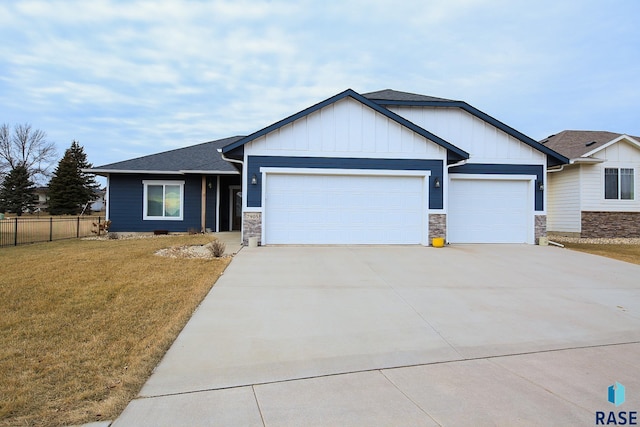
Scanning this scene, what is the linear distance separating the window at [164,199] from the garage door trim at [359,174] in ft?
22.4

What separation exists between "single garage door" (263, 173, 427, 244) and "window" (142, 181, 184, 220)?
6.94m

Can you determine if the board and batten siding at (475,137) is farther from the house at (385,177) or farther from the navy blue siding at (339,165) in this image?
the navy blue siding at (339,165)

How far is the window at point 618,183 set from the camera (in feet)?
57.3

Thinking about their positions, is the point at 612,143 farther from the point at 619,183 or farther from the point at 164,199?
the point at 164,199

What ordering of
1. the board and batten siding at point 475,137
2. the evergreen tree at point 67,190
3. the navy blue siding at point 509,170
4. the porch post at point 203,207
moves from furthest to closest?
the evergreen tree at point 67,190, the porch post at point 203,207, the board and batten siding at point 475,137, the navy blue siding at point 509,170

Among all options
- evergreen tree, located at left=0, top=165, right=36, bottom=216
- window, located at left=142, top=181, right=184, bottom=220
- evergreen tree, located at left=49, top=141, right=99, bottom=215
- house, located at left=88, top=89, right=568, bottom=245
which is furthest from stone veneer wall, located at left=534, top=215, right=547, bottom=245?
evergreen tree, located at left=0, top=165, right=36, bottom=216

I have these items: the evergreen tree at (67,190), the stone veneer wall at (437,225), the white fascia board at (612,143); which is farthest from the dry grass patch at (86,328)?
the evergreen tree at (67,190)

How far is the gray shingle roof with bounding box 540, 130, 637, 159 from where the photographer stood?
699 inches

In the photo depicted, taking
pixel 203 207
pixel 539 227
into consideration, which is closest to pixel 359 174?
pixel 539 227

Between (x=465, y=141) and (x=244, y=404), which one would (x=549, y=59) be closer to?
(x=465, y=141)

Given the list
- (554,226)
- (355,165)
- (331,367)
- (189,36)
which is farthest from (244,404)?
(554,226)

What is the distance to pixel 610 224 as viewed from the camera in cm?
1736

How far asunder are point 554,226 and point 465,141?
8623 millimetres

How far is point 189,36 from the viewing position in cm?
1471
